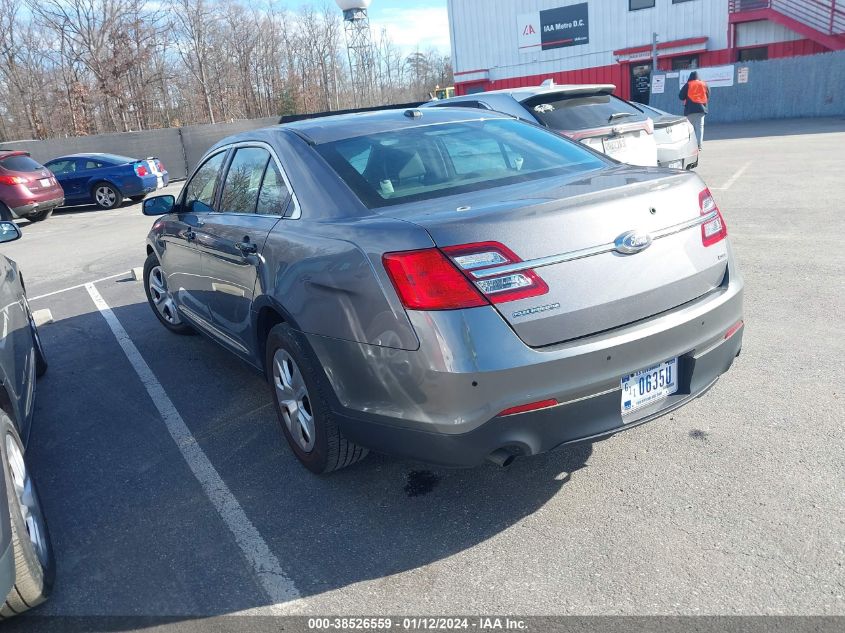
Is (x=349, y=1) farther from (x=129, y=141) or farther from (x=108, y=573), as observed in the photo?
(x=108, y=573)

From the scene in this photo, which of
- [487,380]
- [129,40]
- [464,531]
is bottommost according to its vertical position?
[464,531]

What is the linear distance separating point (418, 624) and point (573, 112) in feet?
Result: 22.1

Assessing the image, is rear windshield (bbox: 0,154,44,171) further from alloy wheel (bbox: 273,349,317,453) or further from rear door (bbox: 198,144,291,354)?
alloy wheel (bbox: 273,349,317,453)

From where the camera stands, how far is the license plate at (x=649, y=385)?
114 inches

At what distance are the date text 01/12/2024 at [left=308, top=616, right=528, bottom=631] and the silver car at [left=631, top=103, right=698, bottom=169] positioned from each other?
8.01 meters

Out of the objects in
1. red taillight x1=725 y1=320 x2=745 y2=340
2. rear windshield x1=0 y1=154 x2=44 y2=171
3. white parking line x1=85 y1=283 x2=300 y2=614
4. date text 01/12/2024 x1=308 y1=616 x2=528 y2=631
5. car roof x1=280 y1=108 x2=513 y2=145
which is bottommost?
date text 01/12/2024 x1=308 y1=616 x2=528 y2=631

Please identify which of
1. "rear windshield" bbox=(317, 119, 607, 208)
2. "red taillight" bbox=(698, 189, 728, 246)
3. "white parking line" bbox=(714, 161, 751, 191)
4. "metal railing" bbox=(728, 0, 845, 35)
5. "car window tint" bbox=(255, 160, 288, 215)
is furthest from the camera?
"metal railing" bbox=(728, 0, 845, 35)

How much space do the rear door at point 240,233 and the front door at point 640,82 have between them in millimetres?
29812

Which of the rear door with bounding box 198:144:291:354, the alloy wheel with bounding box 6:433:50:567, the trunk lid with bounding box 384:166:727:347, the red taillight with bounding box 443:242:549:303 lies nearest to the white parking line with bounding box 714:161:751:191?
the trunk lid with bounding box 384:166:727:347

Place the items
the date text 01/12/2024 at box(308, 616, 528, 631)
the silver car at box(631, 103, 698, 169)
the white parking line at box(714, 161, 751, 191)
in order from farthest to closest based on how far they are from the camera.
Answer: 1. the white parking line at box(714, 161, 751, 191)
2. the silver car at box(631, 103, 698, 169)
3. the date text 01/12/2024 at box(308, 616, 528, 631)

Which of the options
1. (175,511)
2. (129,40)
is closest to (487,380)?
(175,511)

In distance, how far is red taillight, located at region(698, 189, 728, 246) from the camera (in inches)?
126

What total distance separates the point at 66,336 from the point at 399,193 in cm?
471

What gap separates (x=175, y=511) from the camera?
347cm
